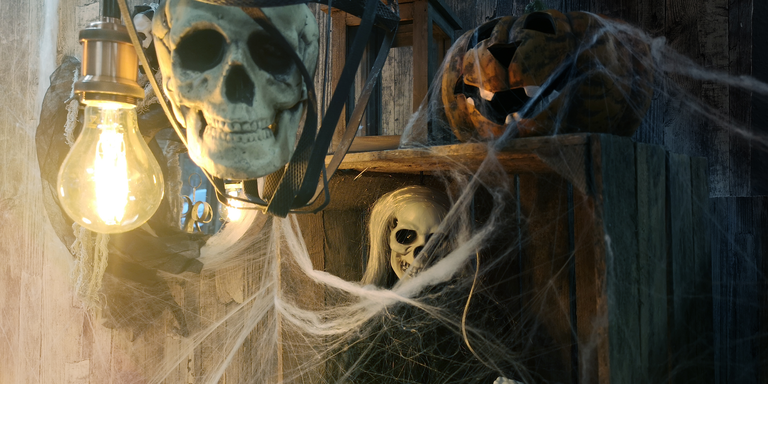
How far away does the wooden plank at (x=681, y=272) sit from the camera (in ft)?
3.38

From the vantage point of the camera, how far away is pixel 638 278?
0.94 meters

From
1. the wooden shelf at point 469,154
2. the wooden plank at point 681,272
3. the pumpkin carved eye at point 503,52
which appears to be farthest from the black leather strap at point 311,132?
the wooden plank at point 681,272

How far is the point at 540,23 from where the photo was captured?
3.48ft

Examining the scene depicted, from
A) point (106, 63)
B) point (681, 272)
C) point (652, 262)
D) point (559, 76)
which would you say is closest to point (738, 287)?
point (681, 272)

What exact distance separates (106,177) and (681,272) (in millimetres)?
1201

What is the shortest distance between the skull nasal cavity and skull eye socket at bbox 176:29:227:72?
1.5 inches

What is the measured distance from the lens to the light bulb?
1.08m

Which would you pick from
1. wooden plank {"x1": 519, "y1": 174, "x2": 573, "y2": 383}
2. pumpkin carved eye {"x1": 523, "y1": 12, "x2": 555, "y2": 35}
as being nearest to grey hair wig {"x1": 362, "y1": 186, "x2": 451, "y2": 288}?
wooden plank {"x1": 519, "y1": 174, "x2": 573, "y2": 383}

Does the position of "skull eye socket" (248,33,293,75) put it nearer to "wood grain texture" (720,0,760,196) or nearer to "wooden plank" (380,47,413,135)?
"wooden plank" (380,47,413,135)
